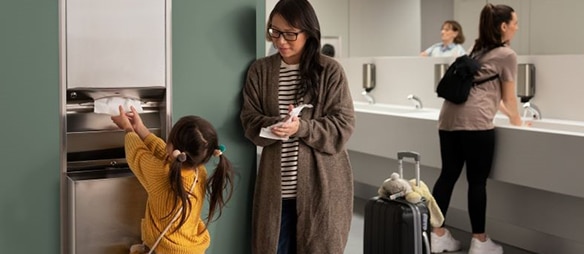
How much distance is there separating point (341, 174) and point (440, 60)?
6.99 feet

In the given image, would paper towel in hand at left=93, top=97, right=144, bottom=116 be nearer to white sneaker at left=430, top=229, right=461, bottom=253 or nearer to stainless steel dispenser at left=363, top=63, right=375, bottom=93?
white sneaker at left=430, top=229, right=461, bottom=253

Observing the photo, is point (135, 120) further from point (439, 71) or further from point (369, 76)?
point (369, 76)

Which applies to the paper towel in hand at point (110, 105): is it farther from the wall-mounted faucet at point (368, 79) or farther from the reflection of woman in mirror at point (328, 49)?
the reflection of woman in mirror at point (328, 49)

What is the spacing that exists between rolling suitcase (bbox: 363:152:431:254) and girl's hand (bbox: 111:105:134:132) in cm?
128

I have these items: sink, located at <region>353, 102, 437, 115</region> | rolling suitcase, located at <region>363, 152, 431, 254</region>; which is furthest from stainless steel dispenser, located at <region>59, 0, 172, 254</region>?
sink, located at <region>353, 102, 437, 115</region>

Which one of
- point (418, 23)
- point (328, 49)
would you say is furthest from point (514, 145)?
point (328, 49)

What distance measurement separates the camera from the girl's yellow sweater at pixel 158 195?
2.05 meters

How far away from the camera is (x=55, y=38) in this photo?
6.64 ft

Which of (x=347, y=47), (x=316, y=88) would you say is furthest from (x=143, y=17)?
(x=347, y=47)

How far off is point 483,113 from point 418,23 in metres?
2.05

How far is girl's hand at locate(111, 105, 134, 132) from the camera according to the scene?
82.4 inches

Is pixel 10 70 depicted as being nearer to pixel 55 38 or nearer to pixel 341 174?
pixel 55 38

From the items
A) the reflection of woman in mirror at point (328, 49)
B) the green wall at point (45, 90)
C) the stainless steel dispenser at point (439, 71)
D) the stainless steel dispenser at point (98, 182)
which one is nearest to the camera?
the green wall at point (45, 90)

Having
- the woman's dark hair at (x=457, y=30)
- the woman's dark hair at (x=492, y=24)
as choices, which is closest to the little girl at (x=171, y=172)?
the woman's dark hair at (x=492, y=24)
